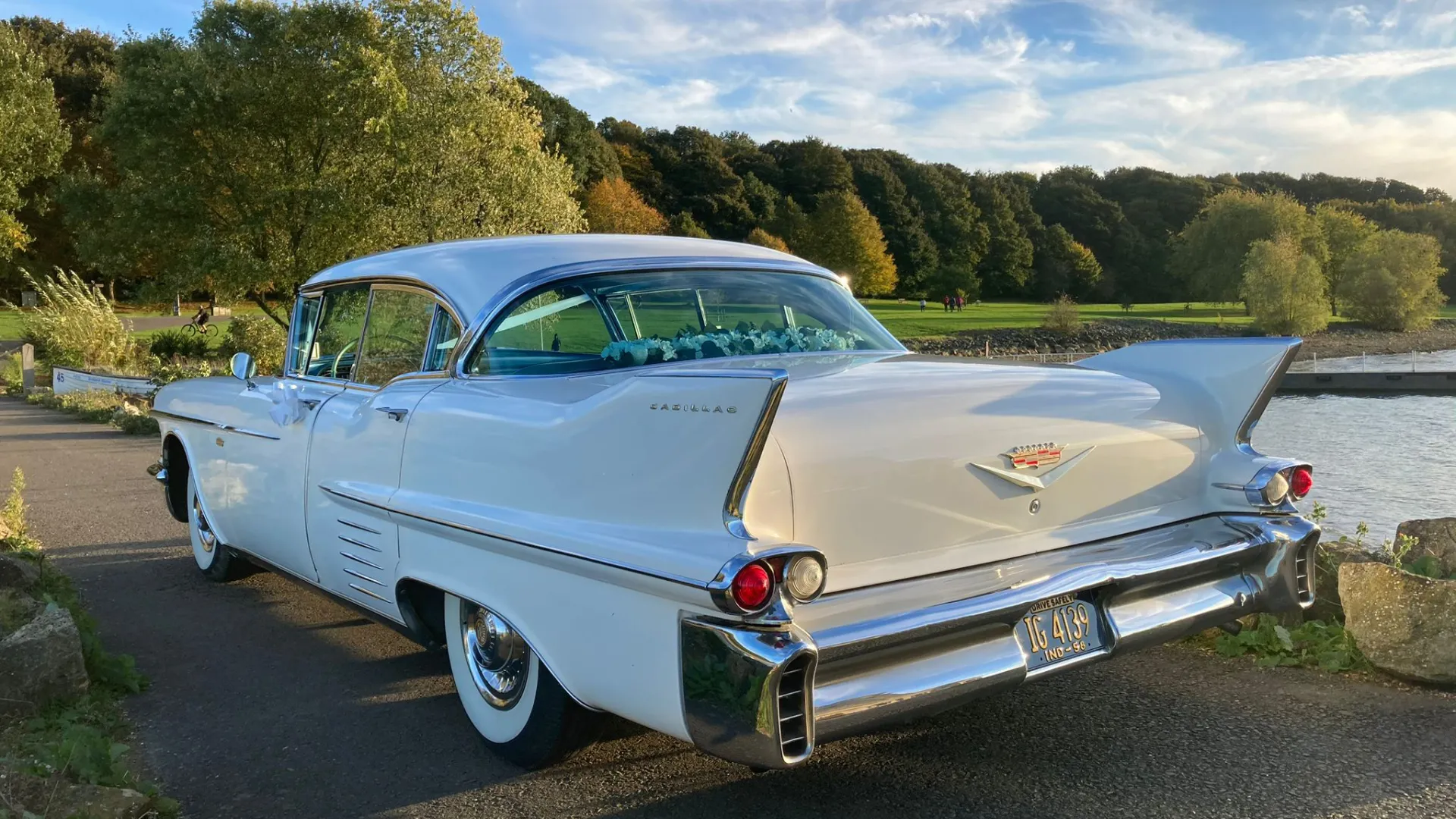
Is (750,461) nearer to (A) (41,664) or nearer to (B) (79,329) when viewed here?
(A) (41,664)

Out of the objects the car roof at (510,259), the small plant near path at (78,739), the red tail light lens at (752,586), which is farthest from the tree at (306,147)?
the red tail light lens at (752,586)

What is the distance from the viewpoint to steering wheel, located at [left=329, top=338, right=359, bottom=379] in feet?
14.3

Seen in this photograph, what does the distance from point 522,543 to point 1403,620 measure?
3204 millimetres

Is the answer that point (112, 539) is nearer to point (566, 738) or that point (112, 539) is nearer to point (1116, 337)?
point (566, 738)

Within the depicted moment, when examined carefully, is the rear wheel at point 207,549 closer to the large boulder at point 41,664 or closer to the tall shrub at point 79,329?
the large boulder at point 41,664

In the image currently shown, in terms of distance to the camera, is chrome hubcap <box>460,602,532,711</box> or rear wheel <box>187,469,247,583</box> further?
rear wheel <box>187,469,247,583</box>

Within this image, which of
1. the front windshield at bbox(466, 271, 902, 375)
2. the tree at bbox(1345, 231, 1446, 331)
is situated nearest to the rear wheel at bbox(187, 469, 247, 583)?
the front windshield at bbox(466, 271, 902, 375)

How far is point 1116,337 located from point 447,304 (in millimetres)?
61230

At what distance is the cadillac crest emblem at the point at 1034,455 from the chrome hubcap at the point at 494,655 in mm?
1568

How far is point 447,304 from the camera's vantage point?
3.70 meters

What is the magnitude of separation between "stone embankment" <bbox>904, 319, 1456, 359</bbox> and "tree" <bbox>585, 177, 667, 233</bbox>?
2055cm

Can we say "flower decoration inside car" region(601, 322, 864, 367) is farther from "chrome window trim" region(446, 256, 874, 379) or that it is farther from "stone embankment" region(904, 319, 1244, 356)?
"stone embankment" region(904, 319, 1244, 356)

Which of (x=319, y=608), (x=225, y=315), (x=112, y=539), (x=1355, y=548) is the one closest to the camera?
(x=1355, y=548)

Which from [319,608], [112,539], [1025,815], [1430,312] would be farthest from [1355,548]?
[1430,312]
